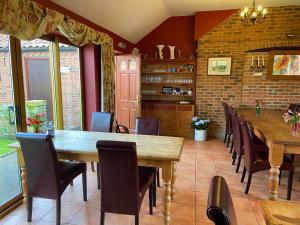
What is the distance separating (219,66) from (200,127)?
146cm

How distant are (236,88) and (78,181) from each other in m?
3.89

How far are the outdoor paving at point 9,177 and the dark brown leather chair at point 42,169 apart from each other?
0.57 meters

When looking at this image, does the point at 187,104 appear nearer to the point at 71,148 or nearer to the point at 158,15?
the point at 158,15

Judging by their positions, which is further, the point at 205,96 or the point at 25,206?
the point at 205,96

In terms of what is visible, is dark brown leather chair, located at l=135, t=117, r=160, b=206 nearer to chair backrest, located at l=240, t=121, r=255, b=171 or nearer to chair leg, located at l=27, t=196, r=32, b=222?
chair backrest, located at l=240, t=121, r=255, b=171

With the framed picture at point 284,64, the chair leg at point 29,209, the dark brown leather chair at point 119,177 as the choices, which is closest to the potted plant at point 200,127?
the framed picture at point 284,64

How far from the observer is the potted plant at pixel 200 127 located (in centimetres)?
493

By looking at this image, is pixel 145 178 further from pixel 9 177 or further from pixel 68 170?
pixel 9 177

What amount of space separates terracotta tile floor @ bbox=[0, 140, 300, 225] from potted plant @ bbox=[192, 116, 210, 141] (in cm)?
139

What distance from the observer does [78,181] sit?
304 cm

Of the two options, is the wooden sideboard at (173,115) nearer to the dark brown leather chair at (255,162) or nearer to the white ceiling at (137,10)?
the white ceiling at (137,10)

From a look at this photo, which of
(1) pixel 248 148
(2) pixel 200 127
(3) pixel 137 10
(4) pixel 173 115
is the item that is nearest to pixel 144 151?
(1) pixel 248 148

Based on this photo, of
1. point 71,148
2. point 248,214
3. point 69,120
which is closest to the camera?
point 71,148

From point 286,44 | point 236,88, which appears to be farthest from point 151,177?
point 286,44
